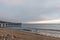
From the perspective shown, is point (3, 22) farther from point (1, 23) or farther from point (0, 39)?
point (0, 39)

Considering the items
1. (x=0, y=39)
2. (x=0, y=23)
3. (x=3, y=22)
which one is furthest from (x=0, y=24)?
(x=0, y=39)

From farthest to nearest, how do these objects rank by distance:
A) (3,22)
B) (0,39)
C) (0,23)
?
1. (3,22)
2. (0,23)
3. (0,39)

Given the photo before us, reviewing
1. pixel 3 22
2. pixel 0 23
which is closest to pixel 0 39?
pixel 0 23

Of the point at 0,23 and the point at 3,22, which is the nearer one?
the point at 0,23

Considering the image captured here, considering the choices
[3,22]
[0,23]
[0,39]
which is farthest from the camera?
[3,22]

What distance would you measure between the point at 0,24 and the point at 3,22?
6705 millimetres

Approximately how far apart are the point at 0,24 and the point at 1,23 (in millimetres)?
2973

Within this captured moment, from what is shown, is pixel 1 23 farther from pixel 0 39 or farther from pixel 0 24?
pixel 0 39

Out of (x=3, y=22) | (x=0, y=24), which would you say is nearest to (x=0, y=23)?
(x=0, y=24)

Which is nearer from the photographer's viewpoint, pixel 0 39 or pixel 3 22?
pixel 0 39

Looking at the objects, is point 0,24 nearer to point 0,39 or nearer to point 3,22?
point 3,22

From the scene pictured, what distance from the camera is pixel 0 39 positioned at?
53.3 feet

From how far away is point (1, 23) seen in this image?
8444 centimetres

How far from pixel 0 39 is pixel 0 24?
218ft
